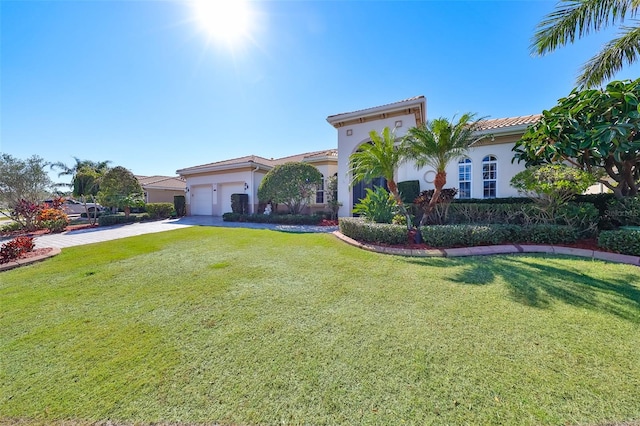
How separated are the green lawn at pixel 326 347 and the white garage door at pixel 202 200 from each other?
16.5 m

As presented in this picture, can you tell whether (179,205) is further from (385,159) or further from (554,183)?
(554,183)

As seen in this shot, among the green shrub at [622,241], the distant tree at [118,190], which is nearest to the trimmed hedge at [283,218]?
the distant tree at [118,190]

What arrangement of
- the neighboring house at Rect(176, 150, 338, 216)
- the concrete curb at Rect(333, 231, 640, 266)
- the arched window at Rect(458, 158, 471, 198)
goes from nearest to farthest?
1. the concrete curb at Rect(333, 231, 640, 266)
2. the arched window at Rect(458, 158, 471, 198)
3. the neighboring house at Rect(176, 150, 338, 216)

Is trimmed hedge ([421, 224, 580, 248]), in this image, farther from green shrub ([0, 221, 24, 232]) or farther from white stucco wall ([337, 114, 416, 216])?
green shrub ([0, 221, 24, 232])

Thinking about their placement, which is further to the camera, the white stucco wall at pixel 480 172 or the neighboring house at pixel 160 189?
the neighboring house at pixel 160 189

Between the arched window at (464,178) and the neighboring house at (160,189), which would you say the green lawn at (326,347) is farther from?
the neighboring house at (160,189)

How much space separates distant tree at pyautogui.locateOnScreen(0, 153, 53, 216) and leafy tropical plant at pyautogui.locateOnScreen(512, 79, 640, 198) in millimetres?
25007

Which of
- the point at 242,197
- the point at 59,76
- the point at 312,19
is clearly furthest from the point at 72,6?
the point at 242,197

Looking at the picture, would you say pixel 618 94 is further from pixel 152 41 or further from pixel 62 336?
pixel 152 41

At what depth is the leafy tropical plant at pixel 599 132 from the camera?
20.1ft

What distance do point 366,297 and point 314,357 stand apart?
1741 mm

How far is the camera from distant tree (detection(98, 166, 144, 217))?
16953 millimetres

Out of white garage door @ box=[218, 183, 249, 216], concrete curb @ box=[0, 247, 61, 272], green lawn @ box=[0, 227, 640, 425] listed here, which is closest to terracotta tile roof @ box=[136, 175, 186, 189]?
white garage door @ box=[218, 183, 249, 216]

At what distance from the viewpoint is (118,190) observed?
17.1 meters
